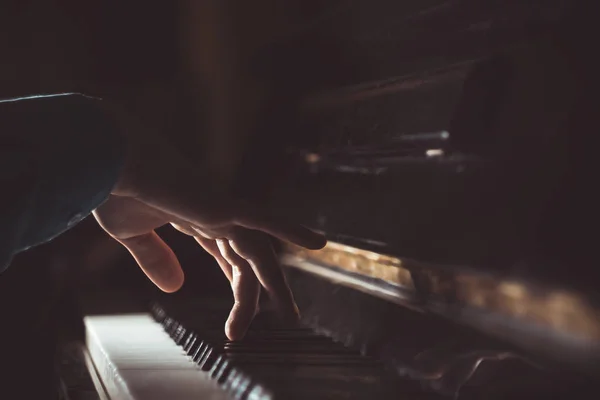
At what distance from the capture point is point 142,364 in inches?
36.3

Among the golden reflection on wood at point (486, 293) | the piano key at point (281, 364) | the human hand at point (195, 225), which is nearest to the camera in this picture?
the golden reflection on wood at point (486, 293)

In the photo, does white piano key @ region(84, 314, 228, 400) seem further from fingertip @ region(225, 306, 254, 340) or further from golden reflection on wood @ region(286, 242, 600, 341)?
golden reflection on wood @ region(286, 242, 600, 341)

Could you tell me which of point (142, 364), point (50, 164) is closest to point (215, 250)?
point (142, 364)

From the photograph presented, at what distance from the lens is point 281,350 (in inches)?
36.4

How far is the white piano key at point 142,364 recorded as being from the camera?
0.77m

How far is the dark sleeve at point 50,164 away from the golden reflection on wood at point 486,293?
0.37 metres

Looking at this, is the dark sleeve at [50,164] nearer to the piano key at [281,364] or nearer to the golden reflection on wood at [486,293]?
the piano key at [281,364]

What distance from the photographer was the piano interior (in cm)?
62

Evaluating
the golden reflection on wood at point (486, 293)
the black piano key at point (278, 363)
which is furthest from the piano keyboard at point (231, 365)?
the golden reflection on wood at point (486, 293)

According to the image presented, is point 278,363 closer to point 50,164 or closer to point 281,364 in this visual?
point 281,364

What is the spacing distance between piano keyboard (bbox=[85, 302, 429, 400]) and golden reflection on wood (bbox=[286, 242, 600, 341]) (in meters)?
0.11

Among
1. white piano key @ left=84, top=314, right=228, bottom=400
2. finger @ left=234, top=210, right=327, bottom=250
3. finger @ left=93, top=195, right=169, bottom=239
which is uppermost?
finger @ left=93, top=195, right=169, bottom=239

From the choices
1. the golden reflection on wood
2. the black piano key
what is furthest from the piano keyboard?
the golden reflection on wood

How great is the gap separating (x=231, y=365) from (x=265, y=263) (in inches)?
5.1
